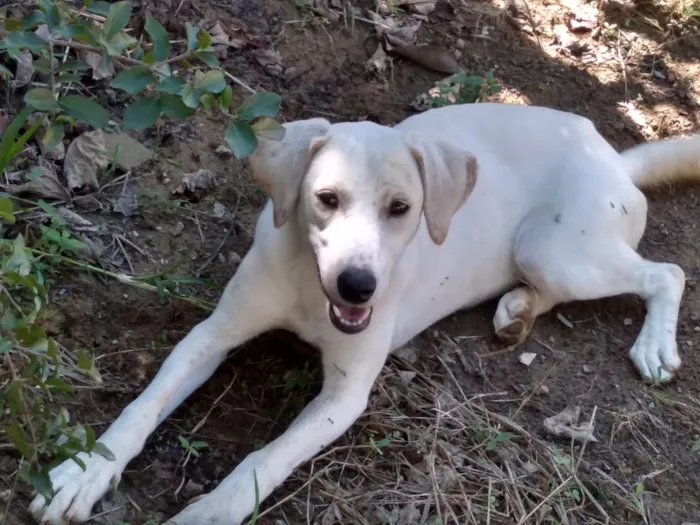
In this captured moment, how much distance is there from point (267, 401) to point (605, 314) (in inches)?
60.3

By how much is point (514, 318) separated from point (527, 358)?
159 millimetres

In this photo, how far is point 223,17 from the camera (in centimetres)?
441

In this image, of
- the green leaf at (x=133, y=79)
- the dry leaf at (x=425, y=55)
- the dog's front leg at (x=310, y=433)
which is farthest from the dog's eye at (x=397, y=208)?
the dry leaf at (x=425, y=55)

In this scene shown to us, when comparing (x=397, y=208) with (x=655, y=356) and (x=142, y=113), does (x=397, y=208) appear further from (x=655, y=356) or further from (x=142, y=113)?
(x=655, y=356)

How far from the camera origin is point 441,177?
275 cm

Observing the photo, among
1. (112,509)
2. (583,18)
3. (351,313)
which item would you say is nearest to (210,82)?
(351,313)

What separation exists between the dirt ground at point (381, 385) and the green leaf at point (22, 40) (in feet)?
3.80

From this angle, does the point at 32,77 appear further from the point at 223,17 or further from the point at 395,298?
the point at 395,298

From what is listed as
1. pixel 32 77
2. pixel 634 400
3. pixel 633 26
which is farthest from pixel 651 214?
pixel 32 77

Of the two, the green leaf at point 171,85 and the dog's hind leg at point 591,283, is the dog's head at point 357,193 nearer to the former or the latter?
the green leaf at point 171,85

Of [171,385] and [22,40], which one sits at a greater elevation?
[22,40]

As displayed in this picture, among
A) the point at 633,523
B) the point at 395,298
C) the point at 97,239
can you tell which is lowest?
the point at 97,239

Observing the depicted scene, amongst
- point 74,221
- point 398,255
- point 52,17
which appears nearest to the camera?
point 52,17

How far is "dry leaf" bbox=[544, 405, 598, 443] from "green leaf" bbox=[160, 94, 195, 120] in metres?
1.77
